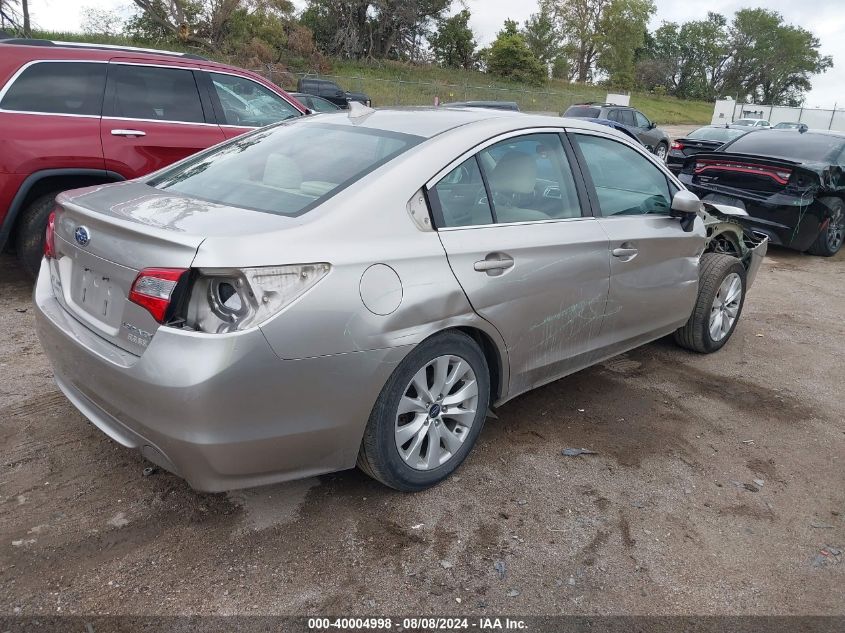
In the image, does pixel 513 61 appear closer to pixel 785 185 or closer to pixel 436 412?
pixel 785 185

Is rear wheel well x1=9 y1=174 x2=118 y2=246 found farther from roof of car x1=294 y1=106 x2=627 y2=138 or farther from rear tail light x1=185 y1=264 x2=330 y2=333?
rear tail light x1=185 y1=264 x2=330 y2=333

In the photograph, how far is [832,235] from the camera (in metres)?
8.73

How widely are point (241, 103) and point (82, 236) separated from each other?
12.6 ft

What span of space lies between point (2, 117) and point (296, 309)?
3843 mm

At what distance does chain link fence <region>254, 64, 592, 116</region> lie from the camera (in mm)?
33156

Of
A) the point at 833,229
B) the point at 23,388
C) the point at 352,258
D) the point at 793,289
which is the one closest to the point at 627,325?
the point at 352,258

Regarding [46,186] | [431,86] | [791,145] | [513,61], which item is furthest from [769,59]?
[46,186]

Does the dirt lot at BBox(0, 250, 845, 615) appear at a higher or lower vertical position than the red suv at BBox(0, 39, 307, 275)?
lower

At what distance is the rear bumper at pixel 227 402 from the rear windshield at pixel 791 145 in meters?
7.83

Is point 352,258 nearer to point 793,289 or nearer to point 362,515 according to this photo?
point 362,515

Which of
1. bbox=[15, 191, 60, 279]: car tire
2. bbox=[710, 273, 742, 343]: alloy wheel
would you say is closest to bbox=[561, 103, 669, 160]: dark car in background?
bbox=[710, 273, 742, 343]: alloy wheel

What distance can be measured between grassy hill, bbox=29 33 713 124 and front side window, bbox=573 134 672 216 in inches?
1139

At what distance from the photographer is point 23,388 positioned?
147 inches

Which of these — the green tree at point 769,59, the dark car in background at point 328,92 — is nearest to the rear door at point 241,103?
the dark car in background at point 328,92
